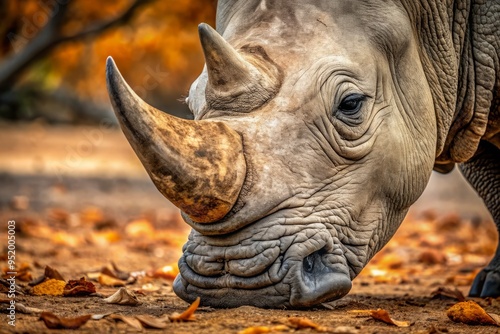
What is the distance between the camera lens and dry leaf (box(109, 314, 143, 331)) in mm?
3226

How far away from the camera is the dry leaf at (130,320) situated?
3.23m

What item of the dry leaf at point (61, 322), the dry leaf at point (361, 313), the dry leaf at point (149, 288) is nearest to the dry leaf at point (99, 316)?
the dry leaf at point (61, 322)

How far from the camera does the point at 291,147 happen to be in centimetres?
357

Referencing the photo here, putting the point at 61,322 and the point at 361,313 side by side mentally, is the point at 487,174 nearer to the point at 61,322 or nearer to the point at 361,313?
the point at 361,313

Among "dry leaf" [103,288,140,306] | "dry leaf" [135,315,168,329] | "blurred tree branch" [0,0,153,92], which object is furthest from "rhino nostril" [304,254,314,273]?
"blurred tree branch" [0,0,153,92]

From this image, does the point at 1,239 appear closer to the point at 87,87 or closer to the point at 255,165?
the point at 255,165

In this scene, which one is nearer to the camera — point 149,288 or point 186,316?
point 186,316

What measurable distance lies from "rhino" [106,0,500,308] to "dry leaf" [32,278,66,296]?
2.57 ft

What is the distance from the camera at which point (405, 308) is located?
4.18 metres

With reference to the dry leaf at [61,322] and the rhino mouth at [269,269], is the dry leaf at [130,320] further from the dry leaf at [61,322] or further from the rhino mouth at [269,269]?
the rhino mouth at [269,269]

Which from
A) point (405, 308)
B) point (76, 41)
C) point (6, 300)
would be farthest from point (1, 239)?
point (76, 41)

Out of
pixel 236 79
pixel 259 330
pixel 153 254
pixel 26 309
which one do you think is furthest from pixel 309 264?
pixel 153 254

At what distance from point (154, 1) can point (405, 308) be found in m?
7.03

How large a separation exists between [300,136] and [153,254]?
138 inches
